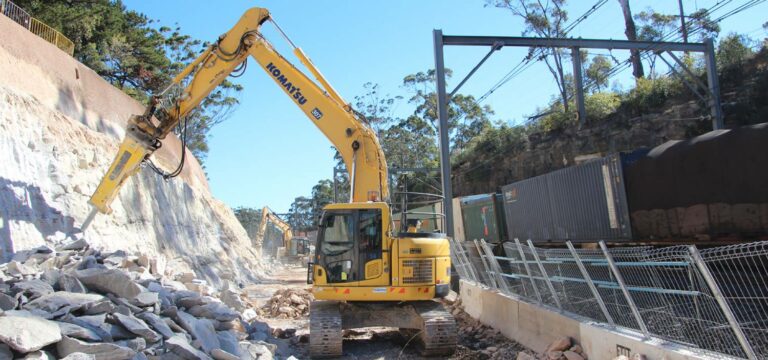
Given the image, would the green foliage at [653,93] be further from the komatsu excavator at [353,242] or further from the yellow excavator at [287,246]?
the yellow excavator at [287,246]

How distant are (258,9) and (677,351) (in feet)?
32.8

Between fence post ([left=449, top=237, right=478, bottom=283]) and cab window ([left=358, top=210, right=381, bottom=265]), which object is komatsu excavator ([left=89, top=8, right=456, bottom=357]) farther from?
fence post ([left=449, top=237, right=478, bottom=283])

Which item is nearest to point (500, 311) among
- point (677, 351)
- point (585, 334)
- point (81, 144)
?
point (585, 334)

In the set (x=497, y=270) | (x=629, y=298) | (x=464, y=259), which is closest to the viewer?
(x=629, y=298)

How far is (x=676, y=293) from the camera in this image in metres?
5.99

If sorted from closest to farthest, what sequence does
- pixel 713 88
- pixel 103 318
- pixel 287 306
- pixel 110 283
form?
pixel 103 318 < pixel 110 283 < pixel 287 306 < pixel 713 88

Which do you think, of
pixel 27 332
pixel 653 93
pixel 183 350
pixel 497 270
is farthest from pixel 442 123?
pixel 653 93

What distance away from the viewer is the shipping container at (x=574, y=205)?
1358 centimetres

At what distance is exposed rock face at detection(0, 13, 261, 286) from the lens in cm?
1277

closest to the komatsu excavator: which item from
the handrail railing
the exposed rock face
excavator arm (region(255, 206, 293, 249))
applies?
the exposed rock face

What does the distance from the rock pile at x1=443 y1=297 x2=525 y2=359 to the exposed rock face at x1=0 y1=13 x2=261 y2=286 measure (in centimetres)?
655

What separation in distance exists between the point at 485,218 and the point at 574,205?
773 centimetres

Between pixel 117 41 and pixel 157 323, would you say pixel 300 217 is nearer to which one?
pixel 117 41

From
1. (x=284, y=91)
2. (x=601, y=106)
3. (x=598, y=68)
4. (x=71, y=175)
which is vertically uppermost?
(x=598, y=68)
